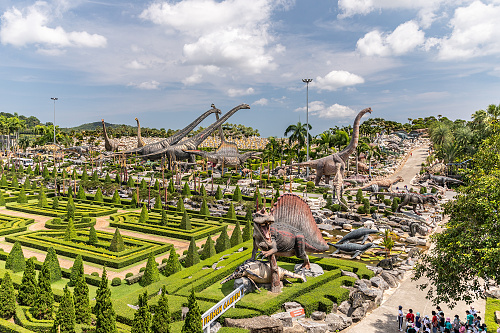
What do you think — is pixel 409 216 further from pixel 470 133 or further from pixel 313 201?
pixel 470 133

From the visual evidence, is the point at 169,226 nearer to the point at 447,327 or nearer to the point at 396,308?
the point at 396,308

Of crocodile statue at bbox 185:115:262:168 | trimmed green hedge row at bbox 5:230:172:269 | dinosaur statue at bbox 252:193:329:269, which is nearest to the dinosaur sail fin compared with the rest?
dinosaur statue at bbox 252:193:329:269

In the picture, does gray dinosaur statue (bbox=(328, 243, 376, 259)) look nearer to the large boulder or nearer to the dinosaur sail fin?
the dinosaur sail fin

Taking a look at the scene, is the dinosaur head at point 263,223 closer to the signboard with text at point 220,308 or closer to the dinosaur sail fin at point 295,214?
the dinosaur sail fin at point 295,214

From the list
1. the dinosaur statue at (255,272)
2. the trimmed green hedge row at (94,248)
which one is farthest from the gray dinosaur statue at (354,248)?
the trimmed green hedge row at (94,248)

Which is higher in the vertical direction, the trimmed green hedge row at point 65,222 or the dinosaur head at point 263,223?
the dinosaur head at point 263,223

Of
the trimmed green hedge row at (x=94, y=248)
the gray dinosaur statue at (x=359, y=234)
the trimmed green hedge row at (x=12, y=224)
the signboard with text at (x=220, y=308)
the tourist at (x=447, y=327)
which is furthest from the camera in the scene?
the trimmed green hedge row at (x=12, y=224)
